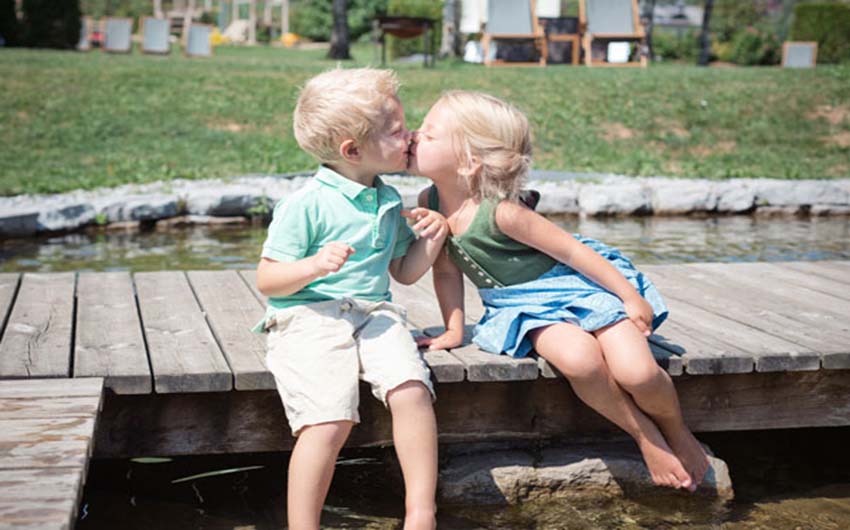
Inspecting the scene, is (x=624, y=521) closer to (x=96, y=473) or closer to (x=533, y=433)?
(x=533, y=433)

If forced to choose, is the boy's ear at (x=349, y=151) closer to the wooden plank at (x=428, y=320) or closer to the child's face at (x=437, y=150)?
the child's face at (x=437, y=150)

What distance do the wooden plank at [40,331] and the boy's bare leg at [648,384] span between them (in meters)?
1.56

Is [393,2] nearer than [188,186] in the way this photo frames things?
No

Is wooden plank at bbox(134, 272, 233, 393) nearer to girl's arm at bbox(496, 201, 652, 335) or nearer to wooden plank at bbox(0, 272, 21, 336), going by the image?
wooden plank at bbox(0, 272, 21, 336)

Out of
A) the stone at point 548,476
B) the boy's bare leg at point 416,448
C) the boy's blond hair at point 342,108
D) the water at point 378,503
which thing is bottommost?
the water at point 378,503

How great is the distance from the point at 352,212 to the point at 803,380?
1.58 metres

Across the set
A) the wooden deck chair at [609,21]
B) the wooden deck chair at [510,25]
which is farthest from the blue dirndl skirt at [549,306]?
the wooden deck chair at [609,21]

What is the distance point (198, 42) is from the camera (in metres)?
20.9

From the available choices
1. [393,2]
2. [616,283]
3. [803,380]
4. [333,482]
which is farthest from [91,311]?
[393,2]

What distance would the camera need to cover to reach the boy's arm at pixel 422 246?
3117 mm

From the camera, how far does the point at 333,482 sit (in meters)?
3.54

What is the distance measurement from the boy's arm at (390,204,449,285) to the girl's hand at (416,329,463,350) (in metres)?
0.21

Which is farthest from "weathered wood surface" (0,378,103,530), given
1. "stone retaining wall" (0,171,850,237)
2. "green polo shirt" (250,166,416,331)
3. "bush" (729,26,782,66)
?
"bush" (729,26,782,66)

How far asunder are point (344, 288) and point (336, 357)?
0.81 feet
